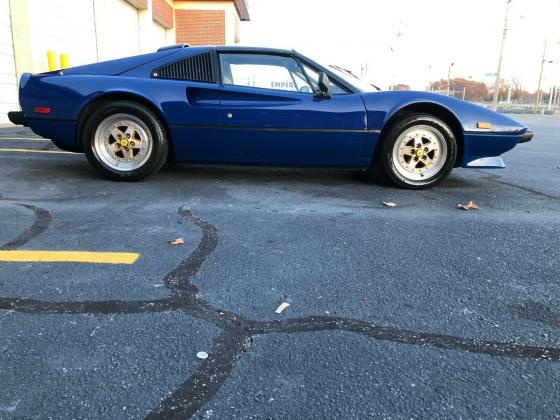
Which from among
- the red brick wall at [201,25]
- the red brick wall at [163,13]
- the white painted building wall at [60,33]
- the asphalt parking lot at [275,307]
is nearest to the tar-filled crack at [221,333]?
the asphalt parking lot at [275,307]

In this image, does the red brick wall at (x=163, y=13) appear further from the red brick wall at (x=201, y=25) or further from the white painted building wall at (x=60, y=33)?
the white painted building wall at (x=60, y=33)

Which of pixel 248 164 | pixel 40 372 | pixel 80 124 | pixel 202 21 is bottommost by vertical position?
pixel 40 372

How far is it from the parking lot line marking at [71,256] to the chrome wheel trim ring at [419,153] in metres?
2.80

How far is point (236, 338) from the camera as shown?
1.85m

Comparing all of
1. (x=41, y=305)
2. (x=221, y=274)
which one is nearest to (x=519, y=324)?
(x=221, y=274)

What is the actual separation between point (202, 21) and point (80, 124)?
22.0m

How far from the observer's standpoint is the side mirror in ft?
14.0

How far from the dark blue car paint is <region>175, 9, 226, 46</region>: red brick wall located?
21177 mm

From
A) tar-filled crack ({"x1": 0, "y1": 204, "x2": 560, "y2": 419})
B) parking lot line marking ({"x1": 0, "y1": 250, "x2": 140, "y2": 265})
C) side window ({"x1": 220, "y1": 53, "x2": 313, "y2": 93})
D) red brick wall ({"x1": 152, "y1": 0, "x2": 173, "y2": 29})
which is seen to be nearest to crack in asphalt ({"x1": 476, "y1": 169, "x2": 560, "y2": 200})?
side window ({"x1": 220, "y1": 53, "x2": 313, "y2": 93})

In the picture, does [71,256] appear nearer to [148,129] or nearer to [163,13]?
[148,129]

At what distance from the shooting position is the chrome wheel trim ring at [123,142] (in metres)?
4.49

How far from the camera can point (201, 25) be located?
80.5ft

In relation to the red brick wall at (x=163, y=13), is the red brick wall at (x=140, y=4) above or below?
below

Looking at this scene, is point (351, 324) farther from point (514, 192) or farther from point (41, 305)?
point (514, 192)
